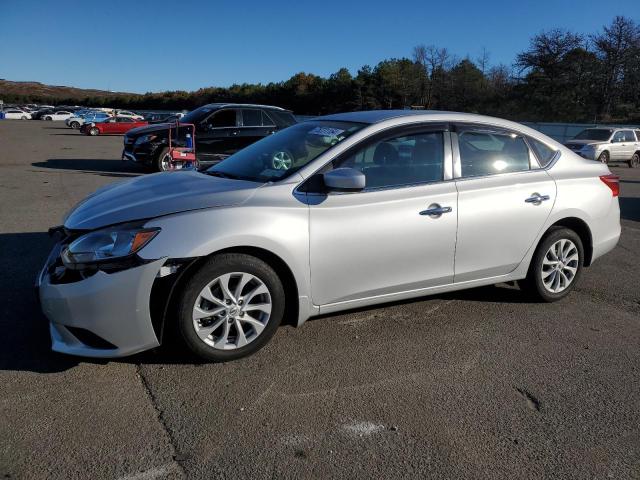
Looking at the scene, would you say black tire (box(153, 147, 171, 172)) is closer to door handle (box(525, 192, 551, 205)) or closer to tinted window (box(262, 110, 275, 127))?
tinted window (box(262, 110, 275, 127))

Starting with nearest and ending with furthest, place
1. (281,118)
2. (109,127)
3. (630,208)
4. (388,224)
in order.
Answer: (388,224)
(630,208)
(281,118)
(109,127)

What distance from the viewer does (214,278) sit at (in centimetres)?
336

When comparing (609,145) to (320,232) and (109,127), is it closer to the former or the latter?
(320,232)

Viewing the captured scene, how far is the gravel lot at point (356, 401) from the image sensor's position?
8.48 feet

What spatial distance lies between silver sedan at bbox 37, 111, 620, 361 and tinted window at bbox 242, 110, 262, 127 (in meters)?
9.04

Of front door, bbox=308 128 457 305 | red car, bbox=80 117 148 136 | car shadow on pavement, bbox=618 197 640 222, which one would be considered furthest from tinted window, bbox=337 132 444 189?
red car, bbox=80 117 148 136

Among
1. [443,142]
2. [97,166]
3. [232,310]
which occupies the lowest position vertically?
[232,310]

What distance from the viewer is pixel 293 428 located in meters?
2.86

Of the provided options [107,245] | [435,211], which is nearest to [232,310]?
[107,245]

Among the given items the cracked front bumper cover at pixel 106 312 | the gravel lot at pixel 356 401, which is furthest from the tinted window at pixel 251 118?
the cracked front bumper cover at pixel 106 312

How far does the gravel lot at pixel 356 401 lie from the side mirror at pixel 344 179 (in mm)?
1133

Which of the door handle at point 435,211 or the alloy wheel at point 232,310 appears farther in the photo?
the door handle at point 435,211

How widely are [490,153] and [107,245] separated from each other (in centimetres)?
305

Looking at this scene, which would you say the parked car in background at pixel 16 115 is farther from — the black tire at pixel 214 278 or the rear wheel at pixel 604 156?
the black tire at pixel 214 278
